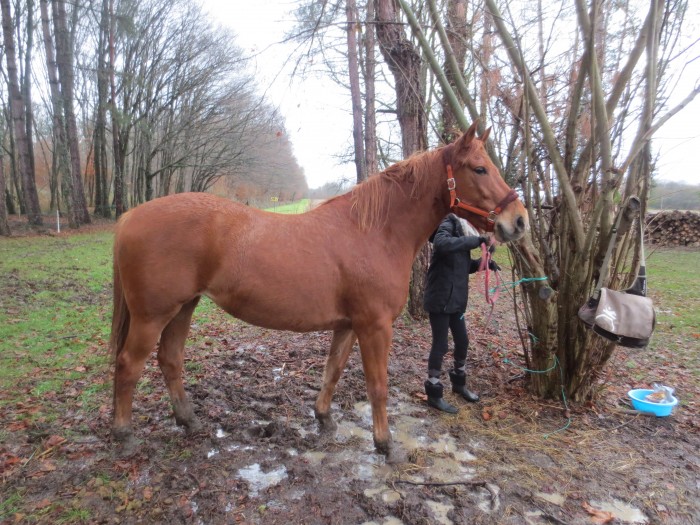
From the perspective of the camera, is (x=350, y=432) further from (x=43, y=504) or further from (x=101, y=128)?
(x=101, y=128)

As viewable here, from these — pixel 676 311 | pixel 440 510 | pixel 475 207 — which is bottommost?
pixel 676 311

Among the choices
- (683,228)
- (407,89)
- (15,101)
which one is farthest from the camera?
(683,228)

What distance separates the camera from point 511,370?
413 centimetres

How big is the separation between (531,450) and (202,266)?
2617mm

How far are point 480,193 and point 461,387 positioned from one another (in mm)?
1865

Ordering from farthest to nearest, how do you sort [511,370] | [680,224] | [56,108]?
[56,108] → [680,224] → [511,370]

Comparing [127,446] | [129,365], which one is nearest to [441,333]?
[129,365]

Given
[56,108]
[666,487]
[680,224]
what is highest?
[56,108]

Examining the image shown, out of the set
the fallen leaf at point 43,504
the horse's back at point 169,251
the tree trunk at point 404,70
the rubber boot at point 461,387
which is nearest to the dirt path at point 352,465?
the fallen leaf at point 43,504

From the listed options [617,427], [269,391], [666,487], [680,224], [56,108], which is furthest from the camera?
[56,108]

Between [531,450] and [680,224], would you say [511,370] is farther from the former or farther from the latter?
[680,224]

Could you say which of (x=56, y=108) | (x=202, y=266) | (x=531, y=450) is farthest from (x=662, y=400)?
(x=56, y=108)

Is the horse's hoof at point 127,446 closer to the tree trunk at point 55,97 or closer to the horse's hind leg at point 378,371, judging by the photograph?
the horse's hind leg at point 378,371

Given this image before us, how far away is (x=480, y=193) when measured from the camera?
8.73 ft
